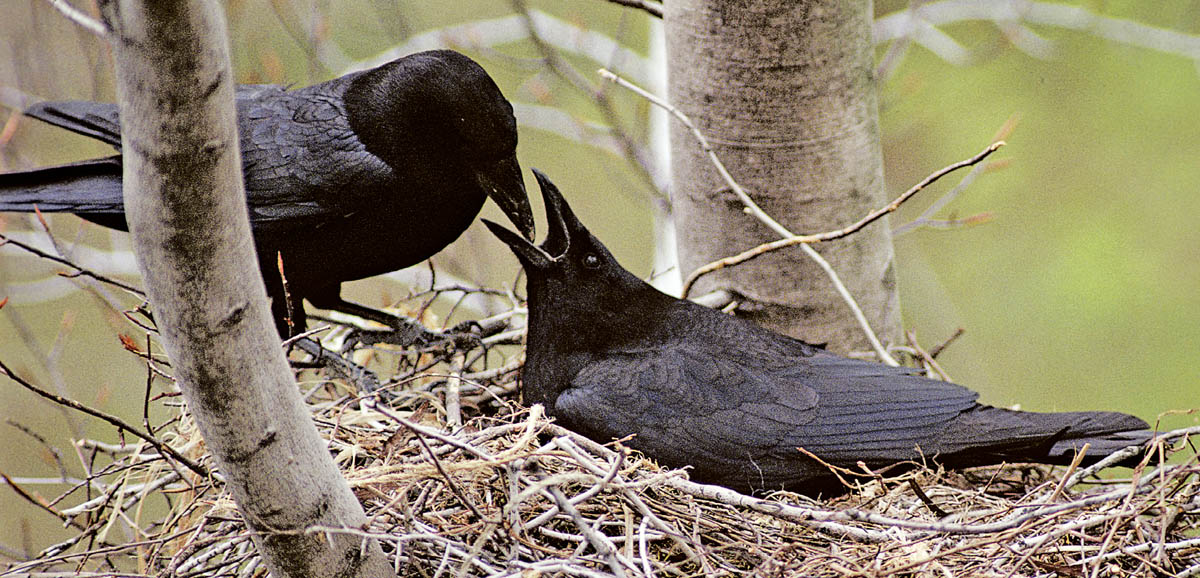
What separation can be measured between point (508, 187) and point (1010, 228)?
5.60 metres

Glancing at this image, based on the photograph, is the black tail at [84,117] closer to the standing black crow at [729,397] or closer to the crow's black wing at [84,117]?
the crow's black wing at [84,117]

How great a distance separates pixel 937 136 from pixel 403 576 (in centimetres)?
573

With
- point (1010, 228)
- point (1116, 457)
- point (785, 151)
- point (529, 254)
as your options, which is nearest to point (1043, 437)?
point (1116, 457)

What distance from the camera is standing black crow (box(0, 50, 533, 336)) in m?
2.83

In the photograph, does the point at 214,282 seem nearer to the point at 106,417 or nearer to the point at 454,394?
the point at 106,417

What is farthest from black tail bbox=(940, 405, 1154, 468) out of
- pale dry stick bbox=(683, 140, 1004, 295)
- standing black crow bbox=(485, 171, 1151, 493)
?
pale dry stick bbox=(683, 140, 1004, 295)

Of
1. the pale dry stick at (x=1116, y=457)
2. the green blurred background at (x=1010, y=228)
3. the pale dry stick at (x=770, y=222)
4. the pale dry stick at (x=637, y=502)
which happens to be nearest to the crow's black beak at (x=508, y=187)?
the pale dry stick at (x=770, y=222)

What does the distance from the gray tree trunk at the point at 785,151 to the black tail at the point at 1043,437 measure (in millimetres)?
759

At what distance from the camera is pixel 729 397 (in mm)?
2760

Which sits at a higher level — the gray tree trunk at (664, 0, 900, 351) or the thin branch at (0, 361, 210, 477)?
the gray tree trunk at (664, 0, 900, 351)

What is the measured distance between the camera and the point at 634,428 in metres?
2.69

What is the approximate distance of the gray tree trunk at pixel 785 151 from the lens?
3014 mm

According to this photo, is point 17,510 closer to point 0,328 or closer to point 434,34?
point 0,328

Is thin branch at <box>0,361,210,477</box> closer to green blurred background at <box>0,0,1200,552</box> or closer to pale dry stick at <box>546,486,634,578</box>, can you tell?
pale dry stick at <box>546,486,634,578</box>
